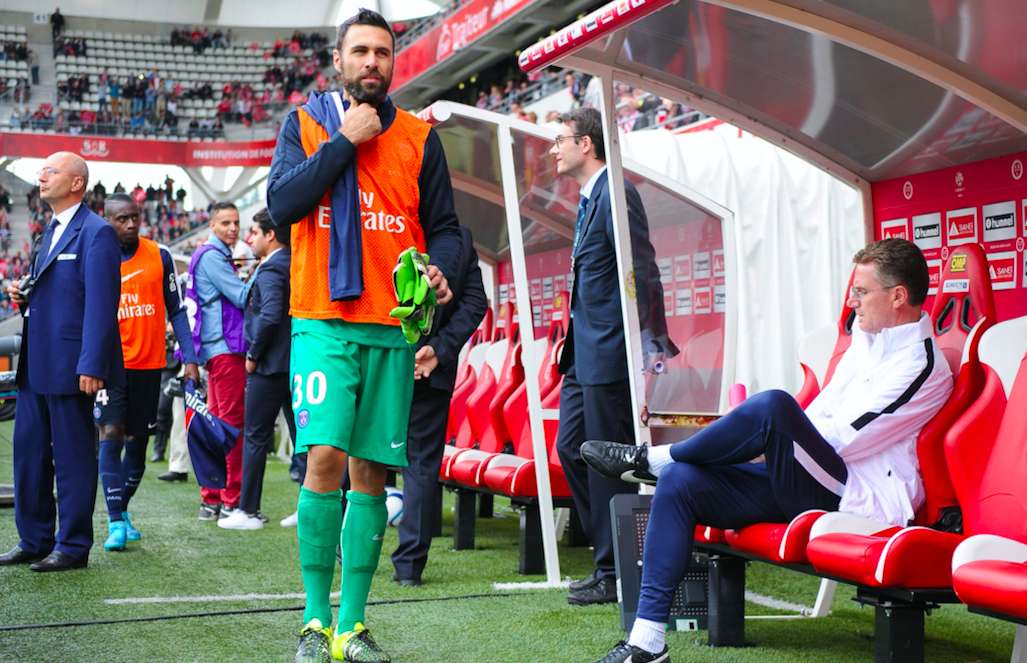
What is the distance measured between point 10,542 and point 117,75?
39.1 m

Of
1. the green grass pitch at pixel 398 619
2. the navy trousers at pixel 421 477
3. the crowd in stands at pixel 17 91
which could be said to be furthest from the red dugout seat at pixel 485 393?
the crowd in stands at pixel 17 91

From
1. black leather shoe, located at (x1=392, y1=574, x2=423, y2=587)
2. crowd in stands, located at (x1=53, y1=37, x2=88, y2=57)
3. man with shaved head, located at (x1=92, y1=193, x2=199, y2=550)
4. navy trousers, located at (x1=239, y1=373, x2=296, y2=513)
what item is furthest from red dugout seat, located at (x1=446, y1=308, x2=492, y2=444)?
crowd in stands, located at (x1=53, y1=37, x2=88, y2=57)

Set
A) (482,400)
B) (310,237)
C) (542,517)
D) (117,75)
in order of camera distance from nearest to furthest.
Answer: (310,237) < (542,517) < (482,400) < (117,75)

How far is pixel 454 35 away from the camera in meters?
27.2

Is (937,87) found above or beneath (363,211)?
above

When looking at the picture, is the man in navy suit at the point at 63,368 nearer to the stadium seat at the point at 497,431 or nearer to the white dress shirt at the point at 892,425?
the stadium seat at the point at 497,431

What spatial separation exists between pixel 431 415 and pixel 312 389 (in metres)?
2.04

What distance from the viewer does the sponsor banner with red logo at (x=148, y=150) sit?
37.6 meters

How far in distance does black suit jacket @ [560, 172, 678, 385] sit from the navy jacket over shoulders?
2121 mm

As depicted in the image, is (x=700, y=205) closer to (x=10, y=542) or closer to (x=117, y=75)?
(x=10, y=542)

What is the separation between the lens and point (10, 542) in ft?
20.7

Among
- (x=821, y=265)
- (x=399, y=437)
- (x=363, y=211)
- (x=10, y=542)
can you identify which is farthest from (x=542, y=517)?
(x=821, y=265)

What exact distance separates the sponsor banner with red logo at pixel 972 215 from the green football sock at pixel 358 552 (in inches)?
91.0

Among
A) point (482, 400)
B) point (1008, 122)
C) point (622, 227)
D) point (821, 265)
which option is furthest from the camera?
point (821, 265)
